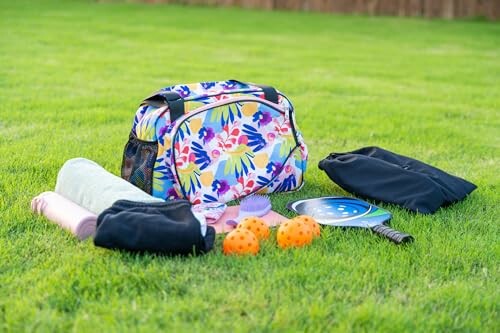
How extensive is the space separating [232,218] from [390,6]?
11862 millimetres

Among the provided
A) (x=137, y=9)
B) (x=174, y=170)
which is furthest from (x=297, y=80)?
(x=137, y=9)

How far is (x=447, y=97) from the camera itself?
21.7ft

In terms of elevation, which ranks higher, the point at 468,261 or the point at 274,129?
the point at 274,129

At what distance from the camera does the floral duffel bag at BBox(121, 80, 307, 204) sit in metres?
3.50

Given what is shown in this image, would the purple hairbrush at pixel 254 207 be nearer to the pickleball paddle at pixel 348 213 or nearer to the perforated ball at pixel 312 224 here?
the pickleball paddle at pixel 348 213

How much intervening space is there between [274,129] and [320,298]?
1.45m

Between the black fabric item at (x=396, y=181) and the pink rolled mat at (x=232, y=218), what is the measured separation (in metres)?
0.49

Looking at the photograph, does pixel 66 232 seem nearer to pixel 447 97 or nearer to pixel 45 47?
pixel 447 97

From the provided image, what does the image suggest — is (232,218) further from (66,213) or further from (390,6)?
(390,6)

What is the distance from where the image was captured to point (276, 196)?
3750 mm

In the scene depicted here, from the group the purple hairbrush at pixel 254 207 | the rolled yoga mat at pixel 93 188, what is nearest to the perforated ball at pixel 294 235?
the purple hairbrush at pixel 254 207

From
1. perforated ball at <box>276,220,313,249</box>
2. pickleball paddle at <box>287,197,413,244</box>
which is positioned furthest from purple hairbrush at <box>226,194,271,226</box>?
perforated ball at <box>276,220,313,249</box>

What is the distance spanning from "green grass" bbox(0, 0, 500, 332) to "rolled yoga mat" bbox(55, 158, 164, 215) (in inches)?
6.9

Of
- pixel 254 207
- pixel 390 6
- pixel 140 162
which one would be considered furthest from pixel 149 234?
pixel 390 6
